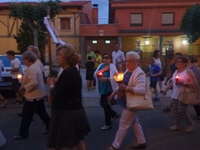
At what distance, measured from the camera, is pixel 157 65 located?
31.9ft

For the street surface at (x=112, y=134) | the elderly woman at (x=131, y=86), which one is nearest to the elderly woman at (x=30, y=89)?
the street surface at (x=112, y=134)

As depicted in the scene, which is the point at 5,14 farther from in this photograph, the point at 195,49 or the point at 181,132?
the point at 181,132

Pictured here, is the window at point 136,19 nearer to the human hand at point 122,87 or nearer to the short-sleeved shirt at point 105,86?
the short-sleeved shirt at point 105,86

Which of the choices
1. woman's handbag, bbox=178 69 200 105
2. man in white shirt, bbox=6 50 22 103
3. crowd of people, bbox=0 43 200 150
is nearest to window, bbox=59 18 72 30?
man in white shirt, bbox=6 50 22 103

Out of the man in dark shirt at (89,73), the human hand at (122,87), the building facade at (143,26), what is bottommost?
the man in dark shirt at (89,73)

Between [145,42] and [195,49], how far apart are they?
4.92 metres

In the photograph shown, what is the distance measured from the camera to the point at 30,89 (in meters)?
5.58

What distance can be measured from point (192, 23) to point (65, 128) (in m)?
23.5

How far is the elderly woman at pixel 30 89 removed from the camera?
559 cm

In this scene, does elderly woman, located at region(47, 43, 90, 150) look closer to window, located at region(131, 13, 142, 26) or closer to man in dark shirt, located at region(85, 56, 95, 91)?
man in dark shirt, located at region(85, 56, 95, 91)

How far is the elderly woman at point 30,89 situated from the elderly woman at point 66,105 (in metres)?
1.76

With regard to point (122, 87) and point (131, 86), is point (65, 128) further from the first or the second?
point (131, 86)

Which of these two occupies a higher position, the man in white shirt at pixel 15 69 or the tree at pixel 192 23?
the tree at pixel 192 23

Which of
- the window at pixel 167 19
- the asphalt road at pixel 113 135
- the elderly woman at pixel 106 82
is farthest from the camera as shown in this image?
the window at pixel 167 19
